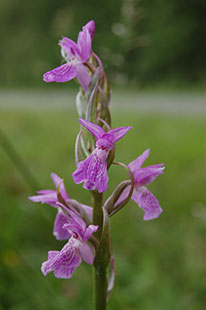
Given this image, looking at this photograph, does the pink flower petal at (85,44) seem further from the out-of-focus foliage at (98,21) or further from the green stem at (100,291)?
the out-of-focus foliage at (98,21)

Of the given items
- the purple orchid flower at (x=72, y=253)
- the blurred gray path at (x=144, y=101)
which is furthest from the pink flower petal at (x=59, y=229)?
the blurred gray path at (x=144, y=101)

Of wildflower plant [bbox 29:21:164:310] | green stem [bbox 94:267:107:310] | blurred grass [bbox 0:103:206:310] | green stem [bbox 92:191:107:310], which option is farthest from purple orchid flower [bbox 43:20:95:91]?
blurred grass [bbox 0:103:206:310]

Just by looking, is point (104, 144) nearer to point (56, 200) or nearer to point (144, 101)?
point (56, 200)

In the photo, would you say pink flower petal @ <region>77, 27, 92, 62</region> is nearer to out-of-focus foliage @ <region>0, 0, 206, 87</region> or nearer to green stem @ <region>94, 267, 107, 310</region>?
green stem @ <region>94, 267, 107, 310</region>

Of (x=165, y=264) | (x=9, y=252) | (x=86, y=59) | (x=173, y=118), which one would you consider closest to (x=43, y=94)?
(x=173, y=118)

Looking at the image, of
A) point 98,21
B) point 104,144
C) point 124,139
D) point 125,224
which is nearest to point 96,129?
point 104,144

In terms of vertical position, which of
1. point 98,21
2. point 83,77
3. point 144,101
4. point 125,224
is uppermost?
point 98,21
